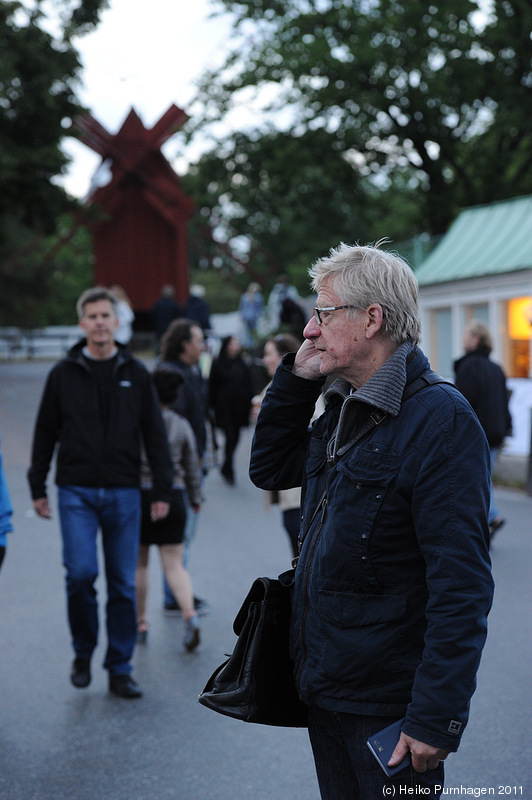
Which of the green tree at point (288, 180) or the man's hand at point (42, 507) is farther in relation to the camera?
the green tree at point (288, 180)

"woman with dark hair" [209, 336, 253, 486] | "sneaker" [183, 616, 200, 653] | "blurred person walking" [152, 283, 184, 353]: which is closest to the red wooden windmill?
"blurred person walking" [152, 283, 184, 353]

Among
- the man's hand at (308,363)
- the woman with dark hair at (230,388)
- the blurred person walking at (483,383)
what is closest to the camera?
the man's hand at (308,363)

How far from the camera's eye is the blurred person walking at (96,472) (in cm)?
537

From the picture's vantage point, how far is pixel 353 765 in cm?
254

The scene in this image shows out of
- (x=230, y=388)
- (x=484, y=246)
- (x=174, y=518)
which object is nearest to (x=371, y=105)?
(x=484, y=246)

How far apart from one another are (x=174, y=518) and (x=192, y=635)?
718 millimetres

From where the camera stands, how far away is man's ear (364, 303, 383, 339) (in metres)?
2.56

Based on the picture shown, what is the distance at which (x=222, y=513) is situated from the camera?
1152 cm

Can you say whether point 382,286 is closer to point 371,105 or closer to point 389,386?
point 389,386

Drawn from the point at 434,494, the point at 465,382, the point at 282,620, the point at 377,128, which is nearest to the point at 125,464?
the point at 282,620

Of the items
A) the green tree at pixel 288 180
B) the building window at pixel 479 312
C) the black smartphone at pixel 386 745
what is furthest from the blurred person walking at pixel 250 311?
the black smartphone at pixel 386 745

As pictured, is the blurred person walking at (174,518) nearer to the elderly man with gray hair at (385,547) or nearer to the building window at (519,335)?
the elderly man with gray hair at (385,547)

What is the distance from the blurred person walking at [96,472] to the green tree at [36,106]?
66.2 feet

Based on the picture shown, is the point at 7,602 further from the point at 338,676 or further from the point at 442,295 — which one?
the point at 442,295
